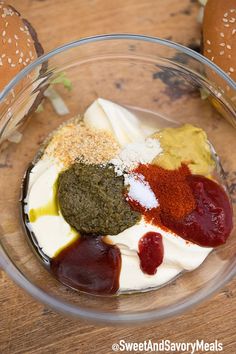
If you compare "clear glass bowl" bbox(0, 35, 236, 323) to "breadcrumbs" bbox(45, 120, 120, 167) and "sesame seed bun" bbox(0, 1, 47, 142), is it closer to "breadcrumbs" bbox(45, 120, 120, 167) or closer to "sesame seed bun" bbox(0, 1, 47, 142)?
"sesame seed bun" bbox(0, 1, 47, 142)

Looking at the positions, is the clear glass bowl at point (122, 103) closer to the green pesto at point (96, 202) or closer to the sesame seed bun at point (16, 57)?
the sesame seed bun at point (16, 57)

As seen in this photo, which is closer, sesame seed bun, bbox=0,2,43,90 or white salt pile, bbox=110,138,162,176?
white salt pile, bbox=110,138,162,176

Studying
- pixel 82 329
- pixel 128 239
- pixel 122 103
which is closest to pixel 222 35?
pixel 122 103

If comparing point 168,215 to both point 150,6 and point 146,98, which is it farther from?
point 150,6

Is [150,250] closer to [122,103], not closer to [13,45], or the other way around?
[122,103]

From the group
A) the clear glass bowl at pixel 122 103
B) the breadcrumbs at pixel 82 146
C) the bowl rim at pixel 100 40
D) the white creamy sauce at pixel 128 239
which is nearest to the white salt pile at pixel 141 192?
the white creamy sauce at pixel 128 239

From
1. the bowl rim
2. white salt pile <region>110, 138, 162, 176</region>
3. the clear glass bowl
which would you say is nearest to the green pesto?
white salt pile <region>110, 138, 162, 176</region>
